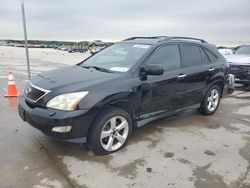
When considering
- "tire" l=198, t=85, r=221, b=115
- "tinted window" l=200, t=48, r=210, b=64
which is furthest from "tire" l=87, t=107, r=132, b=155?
"tinted window" l=200, t=48, r=210, b=64

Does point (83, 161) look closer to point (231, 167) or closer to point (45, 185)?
point (45, 185)

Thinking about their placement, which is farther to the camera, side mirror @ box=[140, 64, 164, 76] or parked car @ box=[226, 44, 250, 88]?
parked car @ box=[226, 44, 250, 88]

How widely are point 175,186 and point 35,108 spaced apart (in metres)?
2.13

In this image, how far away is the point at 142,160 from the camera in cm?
372

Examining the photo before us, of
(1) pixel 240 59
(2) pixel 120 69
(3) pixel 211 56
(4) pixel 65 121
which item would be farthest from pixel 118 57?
(1) pixel 240 59

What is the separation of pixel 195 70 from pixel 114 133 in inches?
90.3

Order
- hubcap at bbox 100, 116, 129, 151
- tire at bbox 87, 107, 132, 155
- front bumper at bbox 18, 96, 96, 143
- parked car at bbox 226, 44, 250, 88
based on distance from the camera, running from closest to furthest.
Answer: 1. front bumper at bbox 18, 96, 96, 143
2. tire at bbox 87, 107, 132, 155
3. hubcap at bbox 100, 116, 129, 151
4. parked car at bbox 226, 44, 250, 88

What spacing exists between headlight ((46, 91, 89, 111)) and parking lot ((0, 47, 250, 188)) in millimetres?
796

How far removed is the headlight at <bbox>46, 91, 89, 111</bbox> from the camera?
3.41m

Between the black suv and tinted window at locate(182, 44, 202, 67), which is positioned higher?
tinted window at locate(182, 44, 202, 67)

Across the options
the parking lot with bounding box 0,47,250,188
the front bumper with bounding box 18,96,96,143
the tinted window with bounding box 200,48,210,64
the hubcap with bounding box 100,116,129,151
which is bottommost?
the parking lot with bounding box 0,47,250,188

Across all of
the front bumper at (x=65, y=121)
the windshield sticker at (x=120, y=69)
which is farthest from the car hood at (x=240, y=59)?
the front bumper at (x=65, y=121)

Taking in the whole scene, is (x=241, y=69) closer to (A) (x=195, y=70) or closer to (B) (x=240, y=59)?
(B) (x=240, y=59)

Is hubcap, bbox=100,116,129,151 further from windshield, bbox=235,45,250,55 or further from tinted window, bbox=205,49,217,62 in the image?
windshield, bbox=235,45,250,55
